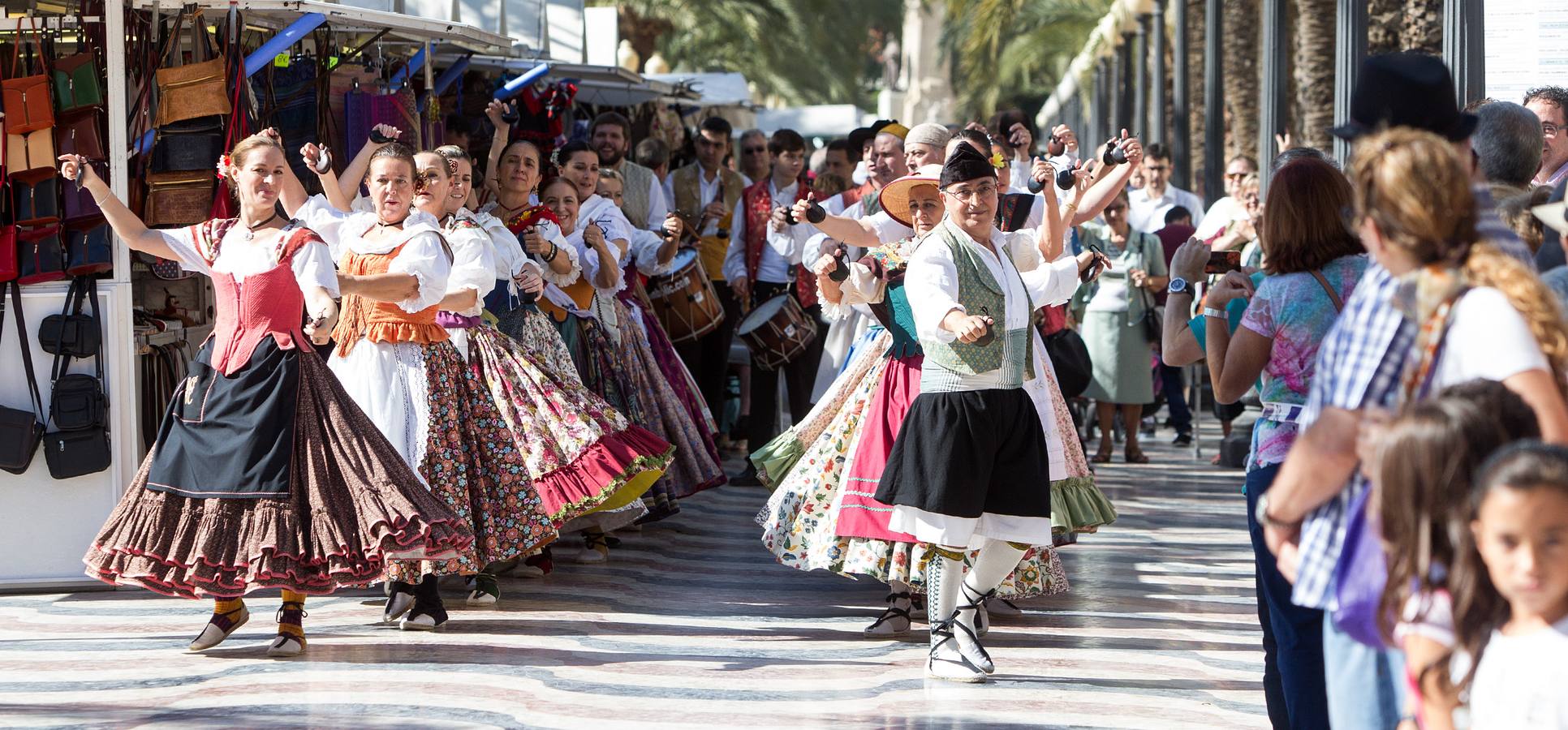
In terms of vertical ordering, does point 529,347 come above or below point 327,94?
below

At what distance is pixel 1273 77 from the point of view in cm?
1251

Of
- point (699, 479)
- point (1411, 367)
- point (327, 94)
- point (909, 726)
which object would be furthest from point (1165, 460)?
point (1411, 367)

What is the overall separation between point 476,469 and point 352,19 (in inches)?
90.5


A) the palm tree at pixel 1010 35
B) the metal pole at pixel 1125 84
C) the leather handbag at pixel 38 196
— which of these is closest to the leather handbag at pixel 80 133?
the leather handbag at pixel 38 196

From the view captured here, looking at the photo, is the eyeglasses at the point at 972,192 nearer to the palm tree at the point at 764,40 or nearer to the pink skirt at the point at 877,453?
the pink skirt at the point at 877,453

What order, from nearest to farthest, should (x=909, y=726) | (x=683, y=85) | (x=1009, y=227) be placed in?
(x=909, y=726), (x=1009, y=227), (x=683, y=85)

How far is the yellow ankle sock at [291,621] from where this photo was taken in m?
6.15

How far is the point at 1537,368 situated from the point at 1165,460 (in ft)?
31.0

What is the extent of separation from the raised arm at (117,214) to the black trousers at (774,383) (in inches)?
174

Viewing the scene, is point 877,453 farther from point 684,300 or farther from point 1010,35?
point 1010,35

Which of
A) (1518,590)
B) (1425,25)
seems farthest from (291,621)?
(1425,25)

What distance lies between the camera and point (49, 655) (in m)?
6.14

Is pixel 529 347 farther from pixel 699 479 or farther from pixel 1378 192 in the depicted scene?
pixel 1378 192

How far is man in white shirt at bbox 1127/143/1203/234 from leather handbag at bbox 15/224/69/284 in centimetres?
733
